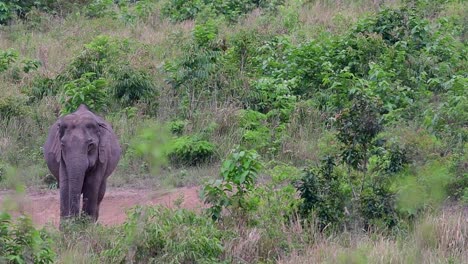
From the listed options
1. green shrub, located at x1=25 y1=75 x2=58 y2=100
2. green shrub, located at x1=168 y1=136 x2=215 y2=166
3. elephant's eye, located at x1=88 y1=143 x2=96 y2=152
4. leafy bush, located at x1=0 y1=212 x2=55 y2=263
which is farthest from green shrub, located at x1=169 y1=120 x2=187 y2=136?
leafy bush, located at x1=0 y1=212 x2=55 y2=263

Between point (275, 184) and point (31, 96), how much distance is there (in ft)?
19.8

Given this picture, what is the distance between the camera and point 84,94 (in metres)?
14.5

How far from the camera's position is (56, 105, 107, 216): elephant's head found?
10.2m

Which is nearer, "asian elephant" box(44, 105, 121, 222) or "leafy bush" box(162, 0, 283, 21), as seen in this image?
"asian elephant" box(44, 105, 121, 222)

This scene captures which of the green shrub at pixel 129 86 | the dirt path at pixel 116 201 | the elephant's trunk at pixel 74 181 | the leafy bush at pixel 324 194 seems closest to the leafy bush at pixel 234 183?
the leafy bush at pixel 324 194

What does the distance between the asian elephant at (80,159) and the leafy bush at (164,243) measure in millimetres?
1284

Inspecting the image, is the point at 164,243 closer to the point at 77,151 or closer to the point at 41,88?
the point at 77,151

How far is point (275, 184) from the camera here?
11.2 meters

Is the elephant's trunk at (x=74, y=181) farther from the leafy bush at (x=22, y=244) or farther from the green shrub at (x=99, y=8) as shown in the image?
the green shrub at (x=99, y=8)

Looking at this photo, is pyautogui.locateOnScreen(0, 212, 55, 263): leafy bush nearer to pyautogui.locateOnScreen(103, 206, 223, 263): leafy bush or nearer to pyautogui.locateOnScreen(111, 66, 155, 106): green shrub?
pyautogui.locateOnScreen(103, 206, 223, 263): leafy bush

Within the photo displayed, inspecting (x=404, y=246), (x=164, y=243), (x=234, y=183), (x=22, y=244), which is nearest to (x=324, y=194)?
(x=234, y=183)

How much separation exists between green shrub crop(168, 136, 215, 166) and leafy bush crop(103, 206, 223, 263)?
430 centimetres

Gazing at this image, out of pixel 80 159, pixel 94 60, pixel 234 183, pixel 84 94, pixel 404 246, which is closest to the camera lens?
pixel 404 246

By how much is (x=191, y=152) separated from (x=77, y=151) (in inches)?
133
